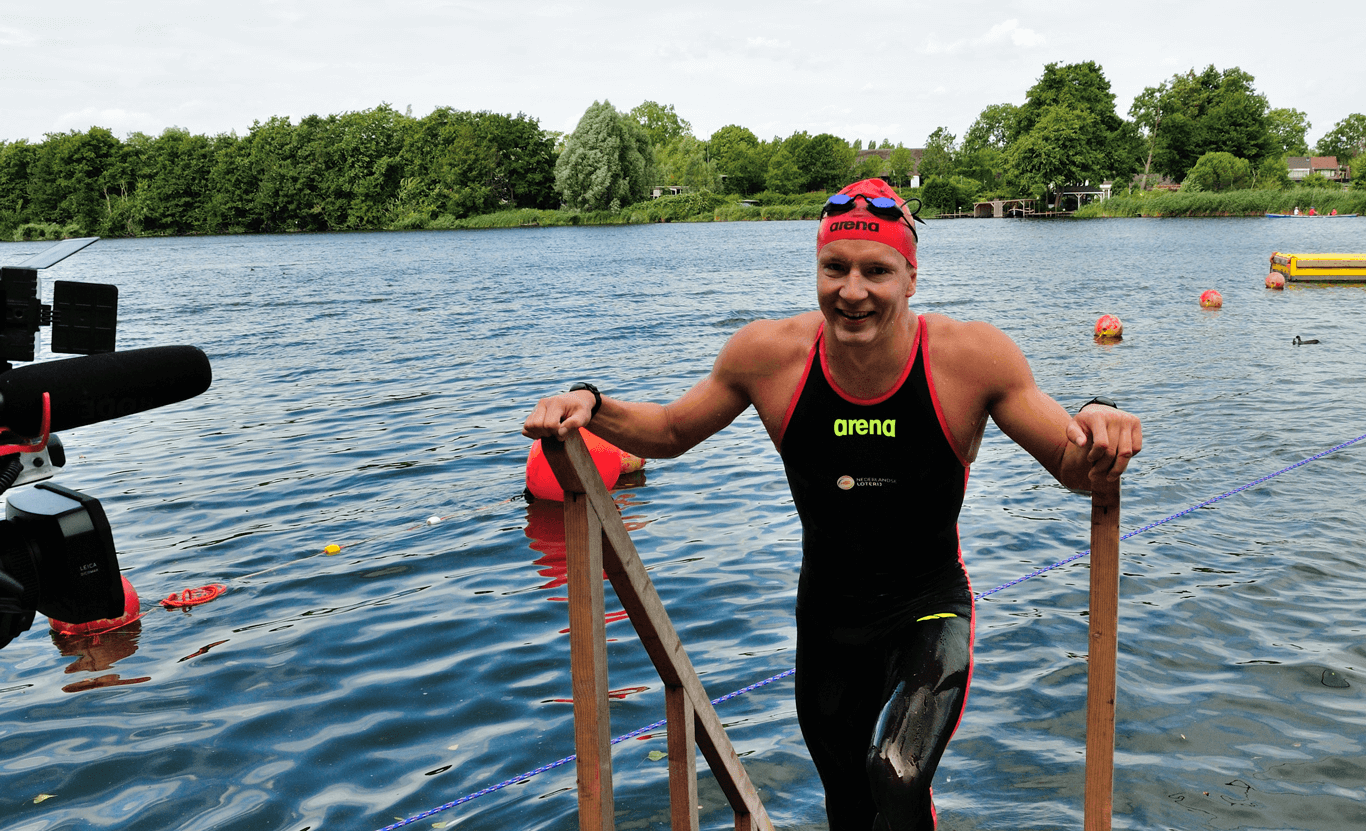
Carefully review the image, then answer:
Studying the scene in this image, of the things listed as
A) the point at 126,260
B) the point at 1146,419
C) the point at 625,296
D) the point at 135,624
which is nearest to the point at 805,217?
the point at 126,260

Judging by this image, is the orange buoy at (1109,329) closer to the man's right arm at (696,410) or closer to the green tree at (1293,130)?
the man's right arm at (696,410)

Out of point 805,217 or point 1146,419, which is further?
point 805,217

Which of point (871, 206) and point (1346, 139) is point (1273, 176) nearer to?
point (1346, 139)

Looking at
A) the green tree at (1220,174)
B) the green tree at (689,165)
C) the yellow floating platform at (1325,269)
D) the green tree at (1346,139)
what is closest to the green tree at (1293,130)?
the green tree at (1346,139)

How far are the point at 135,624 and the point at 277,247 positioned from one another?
75818mm

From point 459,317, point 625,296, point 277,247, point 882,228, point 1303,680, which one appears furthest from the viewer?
point 277,247

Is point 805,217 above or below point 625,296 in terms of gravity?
above

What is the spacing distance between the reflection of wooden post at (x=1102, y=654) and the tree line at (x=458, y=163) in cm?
10188

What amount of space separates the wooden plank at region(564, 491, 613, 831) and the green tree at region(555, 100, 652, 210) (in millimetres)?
101368

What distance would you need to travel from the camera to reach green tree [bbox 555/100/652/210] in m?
101

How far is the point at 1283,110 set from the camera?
148m

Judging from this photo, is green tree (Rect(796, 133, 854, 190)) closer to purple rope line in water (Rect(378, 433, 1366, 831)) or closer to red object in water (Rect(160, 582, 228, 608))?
purple rope line in water (Rect(378, 433, 1366, 831))

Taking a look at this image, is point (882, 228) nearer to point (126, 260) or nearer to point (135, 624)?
point (135, 624)

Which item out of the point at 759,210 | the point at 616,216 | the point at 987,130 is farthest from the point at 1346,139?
the point at 616,216
